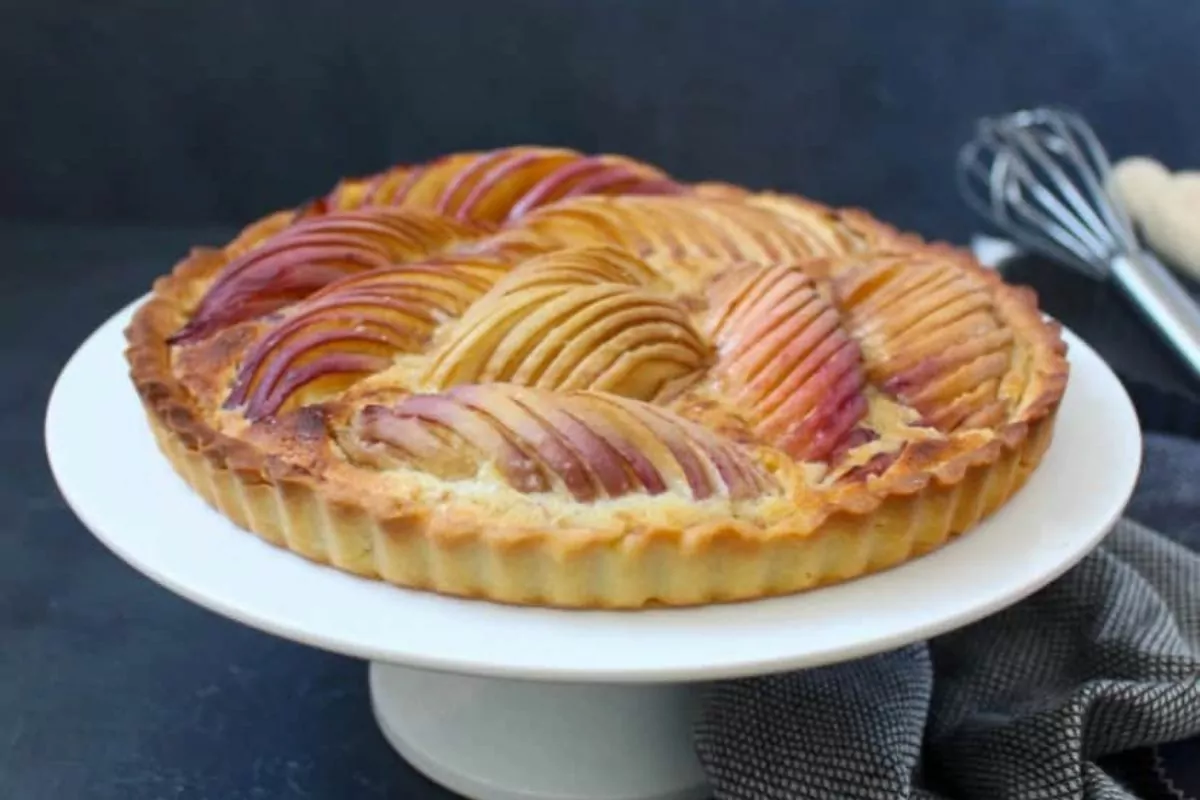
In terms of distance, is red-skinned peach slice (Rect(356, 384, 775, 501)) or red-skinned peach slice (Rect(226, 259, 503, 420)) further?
red-skinned peach slice (Rect(226, 259, 503, 420))

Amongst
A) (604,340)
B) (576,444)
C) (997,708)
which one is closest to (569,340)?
(604,340)

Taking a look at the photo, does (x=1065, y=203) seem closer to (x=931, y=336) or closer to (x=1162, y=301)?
(x=1162, y=301)

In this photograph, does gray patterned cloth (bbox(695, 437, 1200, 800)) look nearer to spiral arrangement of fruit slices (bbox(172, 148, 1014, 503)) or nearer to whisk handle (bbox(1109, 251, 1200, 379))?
spiral arrangement of fruit slices (bbox(172, 148, 1014, 503))

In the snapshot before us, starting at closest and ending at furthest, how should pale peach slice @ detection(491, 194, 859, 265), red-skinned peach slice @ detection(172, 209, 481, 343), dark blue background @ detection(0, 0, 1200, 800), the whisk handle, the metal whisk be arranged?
red-skinned peach slice @ detection(172, 209, 481, 343) < pale peach slice @ detection(491, 194, 859, 265) < the whisk handle < the metal whisk < dark blue background @ detection(0, 0, 1200, 800)

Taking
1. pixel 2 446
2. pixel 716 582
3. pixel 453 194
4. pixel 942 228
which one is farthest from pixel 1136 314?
pixel 2 446

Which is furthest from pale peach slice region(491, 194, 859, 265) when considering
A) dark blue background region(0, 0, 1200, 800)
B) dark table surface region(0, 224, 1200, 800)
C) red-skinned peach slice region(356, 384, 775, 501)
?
dark blue background region(0, 0, 1200, 800)

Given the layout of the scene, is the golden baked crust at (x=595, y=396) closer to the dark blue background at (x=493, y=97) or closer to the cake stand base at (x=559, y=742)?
the cake stand base at (x=559, y=742)

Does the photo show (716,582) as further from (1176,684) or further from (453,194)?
(453,194)
